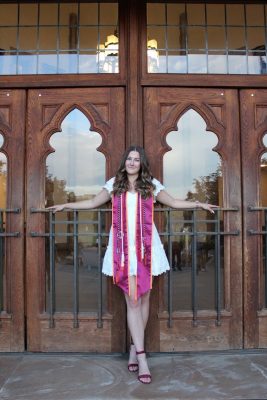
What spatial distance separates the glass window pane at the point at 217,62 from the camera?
13.0 ft

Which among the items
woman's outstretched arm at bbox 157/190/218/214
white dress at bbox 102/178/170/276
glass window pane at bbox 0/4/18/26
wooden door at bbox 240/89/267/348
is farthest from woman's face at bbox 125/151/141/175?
glass window pane at bbox 0/4/18/26

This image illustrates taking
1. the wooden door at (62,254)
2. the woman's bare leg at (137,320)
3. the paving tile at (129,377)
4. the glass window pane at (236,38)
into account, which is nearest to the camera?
the paving tile at (129,377)

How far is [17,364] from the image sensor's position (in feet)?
11.6

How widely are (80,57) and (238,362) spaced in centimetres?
303

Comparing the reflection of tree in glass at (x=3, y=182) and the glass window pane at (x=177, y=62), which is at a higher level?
the glass window pane at (x=177, y=62)

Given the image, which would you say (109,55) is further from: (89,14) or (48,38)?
(48,38)

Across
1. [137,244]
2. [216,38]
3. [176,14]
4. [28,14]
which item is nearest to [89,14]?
[28,14]

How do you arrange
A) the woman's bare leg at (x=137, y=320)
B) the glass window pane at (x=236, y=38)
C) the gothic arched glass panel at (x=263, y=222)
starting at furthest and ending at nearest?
the glass window pane at (x=236, y=38)
the gothic arched glass panel at (x=263, y=222)
the woman's bare leg at (x=137, y=320)

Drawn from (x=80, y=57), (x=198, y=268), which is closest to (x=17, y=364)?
(x=198, y=268)

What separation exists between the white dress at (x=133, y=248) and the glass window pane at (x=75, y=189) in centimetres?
35

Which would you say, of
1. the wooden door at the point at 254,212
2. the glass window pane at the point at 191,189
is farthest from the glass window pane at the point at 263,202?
the glass window pane at the point at 191,189

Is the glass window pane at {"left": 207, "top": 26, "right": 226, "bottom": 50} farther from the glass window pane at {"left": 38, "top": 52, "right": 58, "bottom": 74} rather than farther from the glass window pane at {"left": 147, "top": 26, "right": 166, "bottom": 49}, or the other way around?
the glass window pane at {"left": 38, "top": 52, "right": 58, "bottom": 74}

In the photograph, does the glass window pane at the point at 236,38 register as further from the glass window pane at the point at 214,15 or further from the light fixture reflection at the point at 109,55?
the light fixture reflection at the point at 109,55

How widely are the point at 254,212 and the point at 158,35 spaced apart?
1.86m
